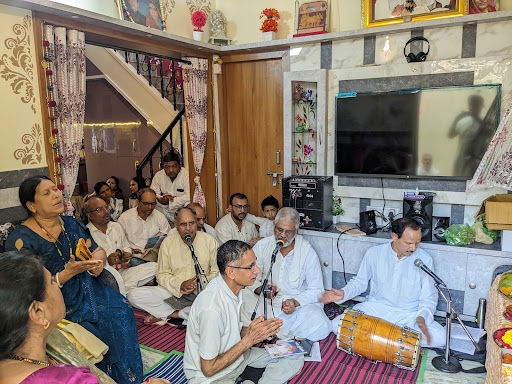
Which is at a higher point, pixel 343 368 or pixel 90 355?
pixel 90 355

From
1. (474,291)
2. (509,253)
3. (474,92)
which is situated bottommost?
(474,291)

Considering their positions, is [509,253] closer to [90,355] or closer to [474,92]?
[474,92]

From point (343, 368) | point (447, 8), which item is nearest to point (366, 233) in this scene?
point (343, 368)

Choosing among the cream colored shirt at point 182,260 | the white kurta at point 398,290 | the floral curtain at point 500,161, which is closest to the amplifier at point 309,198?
the white kurta at point 398,290

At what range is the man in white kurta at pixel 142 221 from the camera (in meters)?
4.62

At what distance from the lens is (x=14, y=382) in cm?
125

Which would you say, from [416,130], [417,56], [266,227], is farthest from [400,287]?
[417,56]

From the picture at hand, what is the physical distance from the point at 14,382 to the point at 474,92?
3985mm

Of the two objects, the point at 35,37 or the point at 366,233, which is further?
the point at 366,233

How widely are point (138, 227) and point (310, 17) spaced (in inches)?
119

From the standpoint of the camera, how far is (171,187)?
555 cm

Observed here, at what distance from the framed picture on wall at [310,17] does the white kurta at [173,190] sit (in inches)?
91.4

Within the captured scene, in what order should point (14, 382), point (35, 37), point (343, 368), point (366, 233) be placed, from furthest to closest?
point (366, 233)
point (35, 37)
point (343, 368)
point (14, 382)

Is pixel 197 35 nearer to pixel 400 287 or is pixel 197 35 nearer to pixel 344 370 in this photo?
pixel 400 287
